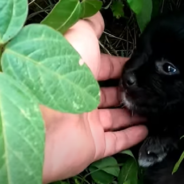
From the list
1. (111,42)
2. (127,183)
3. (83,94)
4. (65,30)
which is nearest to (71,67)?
(83,94)

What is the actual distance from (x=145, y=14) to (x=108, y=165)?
45 cm

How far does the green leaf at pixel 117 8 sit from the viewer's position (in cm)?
135

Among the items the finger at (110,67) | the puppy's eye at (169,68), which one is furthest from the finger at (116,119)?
the puppy's eye at (169,68)

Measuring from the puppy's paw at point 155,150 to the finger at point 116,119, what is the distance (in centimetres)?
9

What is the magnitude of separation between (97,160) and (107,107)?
0.17m

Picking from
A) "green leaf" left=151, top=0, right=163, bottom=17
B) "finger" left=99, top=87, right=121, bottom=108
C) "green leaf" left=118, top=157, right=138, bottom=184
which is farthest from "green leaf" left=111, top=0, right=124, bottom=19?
"green leaf" left=118, top=157, right=138, bottom=184

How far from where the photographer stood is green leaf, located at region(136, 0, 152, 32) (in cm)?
127

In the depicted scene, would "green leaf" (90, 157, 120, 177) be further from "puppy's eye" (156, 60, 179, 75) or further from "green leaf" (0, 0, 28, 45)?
"green leaf" (0, 0, 28, 45)

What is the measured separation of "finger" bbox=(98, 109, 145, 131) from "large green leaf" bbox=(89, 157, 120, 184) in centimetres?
10

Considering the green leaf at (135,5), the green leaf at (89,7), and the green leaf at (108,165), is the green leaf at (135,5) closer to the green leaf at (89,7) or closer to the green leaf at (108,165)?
the green leaf at (89,7)

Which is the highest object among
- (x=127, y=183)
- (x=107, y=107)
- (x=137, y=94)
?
(x=137, y=94)

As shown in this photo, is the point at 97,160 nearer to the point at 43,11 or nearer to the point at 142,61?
the point at 142,61

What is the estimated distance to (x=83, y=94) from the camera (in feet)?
2.28

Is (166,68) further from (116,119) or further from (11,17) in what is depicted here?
(11,17)
